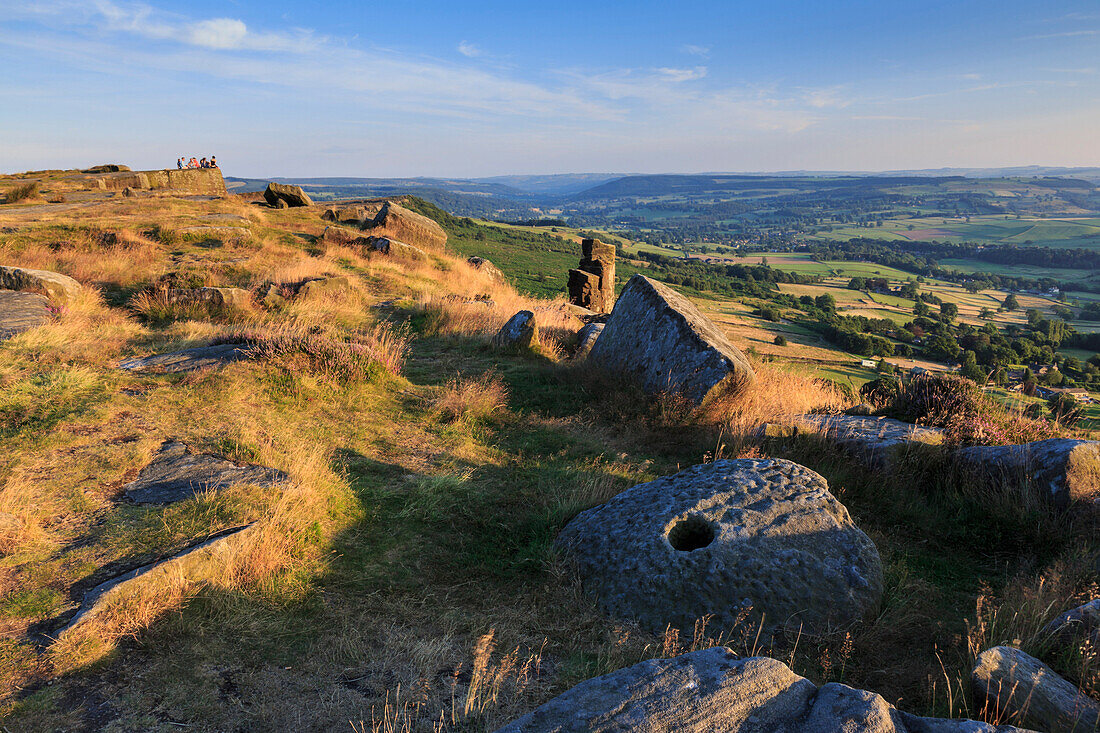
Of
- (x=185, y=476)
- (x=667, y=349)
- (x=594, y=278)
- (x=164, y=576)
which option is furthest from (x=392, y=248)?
(x=164, y=576)

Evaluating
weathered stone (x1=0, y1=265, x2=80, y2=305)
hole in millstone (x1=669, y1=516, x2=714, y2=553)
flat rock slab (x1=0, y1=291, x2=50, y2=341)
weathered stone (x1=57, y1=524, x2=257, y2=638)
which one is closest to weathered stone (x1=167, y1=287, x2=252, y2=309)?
weathered stone (x1=0, y1=265, x2=80, y2=305)

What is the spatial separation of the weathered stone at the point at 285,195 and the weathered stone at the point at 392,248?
12.0 metres

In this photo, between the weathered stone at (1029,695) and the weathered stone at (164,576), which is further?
the weathered stone at (164,576)

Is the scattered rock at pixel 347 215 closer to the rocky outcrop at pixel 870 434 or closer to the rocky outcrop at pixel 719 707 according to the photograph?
the rocky outcrop at pixel 870 434

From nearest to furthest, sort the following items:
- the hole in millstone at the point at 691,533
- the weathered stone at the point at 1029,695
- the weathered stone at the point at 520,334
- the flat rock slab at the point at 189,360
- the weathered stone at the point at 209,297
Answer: the weathered stone at the point at 1029,695 < the hole in millstone at the point at 691,533 < the flat rock slab at the point at 189,360 < the weathered stone at the point at 520,334 < the weathered stone at the point at 209,297

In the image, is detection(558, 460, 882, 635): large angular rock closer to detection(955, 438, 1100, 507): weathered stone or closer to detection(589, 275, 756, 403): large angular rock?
detection(955, 438, 1100, 507): weathered stone

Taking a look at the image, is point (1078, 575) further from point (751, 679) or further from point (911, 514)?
point (751, 679)

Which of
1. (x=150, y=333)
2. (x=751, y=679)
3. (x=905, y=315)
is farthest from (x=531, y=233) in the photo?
(x=751, y=679)

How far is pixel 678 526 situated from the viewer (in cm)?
447

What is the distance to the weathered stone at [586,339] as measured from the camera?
10503 mm

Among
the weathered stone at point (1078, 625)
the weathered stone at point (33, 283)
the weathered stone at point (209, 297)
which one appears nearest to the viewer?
the weathered stone at point (1078, 625)

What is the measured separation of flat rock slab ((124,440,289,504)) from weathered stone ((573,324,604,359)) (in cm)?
621

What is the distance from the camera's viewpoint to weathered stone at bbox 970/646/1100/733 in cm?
260

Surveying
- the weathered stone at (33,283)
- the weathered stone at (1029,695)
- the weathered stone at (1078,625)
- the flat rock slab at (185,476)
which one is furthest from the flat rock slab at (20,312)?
the weathered stone at (1078,625)
